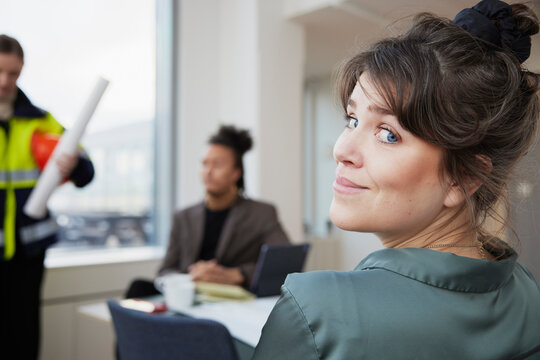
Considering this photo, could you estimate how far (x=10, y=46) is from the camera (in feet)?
3.42

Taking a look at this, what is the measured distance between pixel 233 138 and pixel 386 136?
2.00m

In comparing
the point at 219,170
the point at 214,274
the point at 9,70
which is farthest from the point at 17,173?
the point at 219,170

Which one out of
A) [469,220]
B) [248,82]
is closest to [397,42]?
[469,220]

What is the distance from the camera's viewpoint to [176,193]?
11.3 ft

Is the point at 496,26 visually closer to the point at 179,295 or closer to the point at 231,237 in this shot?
the point at 179,295

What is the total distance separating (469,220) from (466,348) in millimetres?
180

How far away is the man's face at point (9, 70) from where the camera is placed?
1.04 m

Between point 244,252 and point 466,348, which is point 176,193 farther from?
point 466,348

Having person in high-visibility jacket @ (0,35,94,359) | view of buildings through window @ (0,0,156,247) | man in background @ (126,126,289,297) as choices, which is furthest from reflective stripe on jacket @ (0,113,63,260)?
view of buildings through window @ (0,0,156,247)

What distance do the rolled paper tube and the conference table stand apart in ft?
1.51

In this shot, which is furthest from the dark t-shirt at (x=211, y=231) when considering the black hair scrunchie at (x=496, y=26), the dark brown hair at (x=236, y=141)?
the black hair scrunchie at (x=496, y=26)

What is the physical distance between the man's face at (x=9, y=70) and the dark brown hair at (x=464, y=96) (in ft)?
2.66

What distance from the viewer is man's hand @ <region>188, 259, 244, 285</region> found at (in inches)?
73.7

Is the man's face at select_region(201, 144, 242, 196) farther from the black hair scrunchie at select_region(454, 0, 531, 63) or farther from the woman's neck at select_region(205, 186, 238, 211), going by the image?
the black hair scrunchie at select_region(454, 0, 531, 63)
